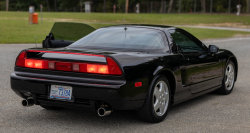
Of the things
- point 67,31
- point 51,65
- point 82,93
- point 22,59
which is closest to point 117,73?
point 82,93

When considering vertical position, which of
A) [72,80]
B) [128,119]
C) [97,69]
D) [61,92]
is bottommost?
[128,119]

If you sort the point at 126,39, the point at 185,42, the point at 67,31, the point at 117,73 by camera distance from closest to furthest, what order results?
the point at 117,73 < the point at 126,39 < the point at 185,42 < the point at 67,31

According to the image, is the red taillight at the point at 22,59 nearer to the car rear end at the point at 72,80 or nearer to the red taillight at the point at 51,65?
the car rear end at the point at 72,80

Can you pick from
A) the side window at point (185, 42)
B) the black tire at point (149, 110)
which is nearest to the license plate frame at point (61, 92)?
the black tire at point (149, 110)

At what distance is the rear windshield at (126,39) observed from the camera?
5211mm

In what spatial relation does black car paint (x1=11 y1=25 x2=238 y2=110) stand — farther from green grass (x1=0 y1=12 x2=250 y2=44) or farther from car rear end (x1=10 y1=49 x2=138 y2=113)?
green grass (x1=0 y1=12 x2=250 y2=44)

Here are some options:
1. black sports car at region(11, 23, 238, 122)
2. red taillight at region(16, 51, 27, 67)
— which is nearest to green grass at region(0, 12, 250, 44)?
black sports car at region(11, 23, 238, 122)

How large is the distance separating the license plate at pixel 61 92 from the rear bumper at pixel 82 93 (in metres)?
0.05

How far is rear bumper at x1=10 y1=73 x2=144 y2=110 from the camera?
13.8ft

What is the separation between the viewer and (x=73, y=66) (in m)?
4.38

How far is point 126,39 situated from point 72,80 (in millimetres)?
1285

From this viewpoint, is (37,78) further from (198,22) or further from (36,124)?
(198,22)

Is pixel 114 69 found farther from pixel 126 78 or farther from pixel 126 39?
pixel 126 39

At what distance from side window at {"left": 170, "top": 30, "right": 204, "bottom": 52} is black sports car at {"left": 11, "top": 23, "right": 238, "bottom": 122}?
20 millimetres
